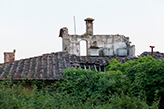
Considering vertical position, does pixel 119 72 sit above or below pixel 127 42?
below

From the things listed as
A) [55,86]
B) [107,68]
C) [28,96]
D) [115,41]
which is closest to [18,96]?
[28,96]

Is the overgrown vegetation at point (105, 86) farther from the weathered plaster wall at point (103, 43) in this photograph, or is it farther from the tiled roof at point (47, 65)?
the weathered plaster wall at point (103, 43)

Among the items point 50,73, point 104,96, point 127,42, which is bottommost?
point 104,96

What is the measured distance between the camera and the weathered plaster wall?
21.1 metres

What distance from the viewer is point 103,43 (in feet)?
69.7

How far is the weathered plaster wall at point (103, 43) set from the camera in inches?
832

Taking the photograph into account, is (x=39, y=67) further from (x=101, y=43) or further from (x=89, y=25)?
(x=89, y=25)

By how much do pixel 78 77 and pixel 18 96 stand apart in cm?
383

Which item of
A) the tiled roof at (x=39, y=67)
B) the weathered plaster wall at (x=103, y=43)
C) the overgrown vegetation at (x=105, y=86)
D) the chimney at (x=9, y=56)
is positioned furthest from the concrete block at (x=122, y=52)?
the chimney at (x=9, y=56)

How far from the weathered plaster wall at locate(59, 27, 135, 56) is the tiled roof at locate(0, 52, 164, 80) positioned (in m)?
4.99

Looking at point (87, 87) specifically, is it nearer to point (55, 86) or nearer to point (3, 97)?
point (55, 86)

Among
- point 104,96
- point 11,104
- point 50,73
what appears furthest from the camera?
point 50,73

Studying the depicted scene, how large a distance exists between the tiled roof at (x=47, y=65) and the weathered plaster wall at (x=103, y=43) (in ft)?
16.4

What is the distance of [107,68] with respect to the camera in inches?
575
